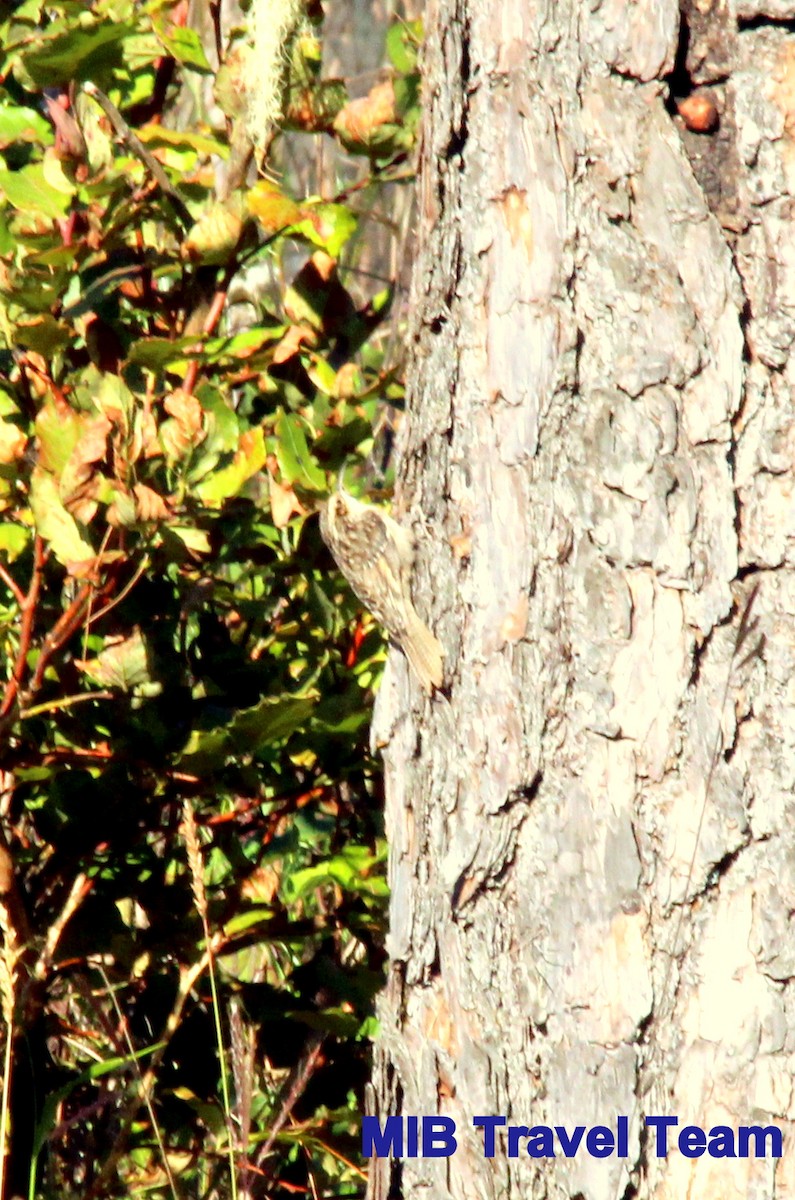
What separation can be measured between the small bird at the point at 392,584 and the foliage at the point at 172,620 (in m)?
0.14

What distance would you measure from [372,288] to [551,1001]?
3771mm

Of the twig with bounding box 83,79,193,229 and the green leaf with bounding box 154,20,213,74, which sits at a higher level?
the green leaf with bounding box 154,20,213,74

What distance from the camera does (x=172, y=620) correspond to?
1.76 metres

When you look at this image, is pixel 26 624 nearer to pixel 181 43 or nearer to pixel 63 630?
pixel 63 630

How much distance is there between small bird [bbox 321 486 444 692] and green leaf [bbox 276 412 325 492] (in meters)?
0.13

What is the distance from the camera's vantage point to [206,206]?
5.07 feet

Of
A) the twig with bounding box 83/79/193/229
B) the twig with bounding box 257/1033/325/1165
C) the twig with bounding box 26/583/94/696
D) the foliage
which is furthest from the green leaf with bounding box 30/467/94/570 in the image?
the twig with bounding box 257/1033/325/1165

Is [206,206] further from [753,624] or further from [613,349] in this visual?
[753,624]

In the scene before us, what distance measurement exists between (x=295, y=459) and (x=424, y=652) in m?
0.32

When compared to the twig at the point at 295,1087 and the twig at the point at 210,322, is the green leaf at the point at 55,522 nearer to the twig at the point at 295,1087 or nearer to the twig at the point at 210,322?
the twig at the point at 210,322

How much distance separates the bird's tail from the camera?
1465 millimetres

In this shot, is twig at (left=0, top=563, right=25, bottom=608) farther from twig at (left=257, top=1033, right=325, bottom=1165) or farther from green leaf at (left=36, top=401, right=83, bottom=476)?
twig at (left=257, top=1033, right=325, bottom=1165)

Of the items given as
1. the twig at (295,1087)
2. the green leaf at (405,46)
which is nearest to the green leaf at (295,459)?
the green leaf at (405,46)

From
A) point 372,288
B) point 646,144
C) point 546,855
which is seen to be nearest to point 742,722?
point 546,855
